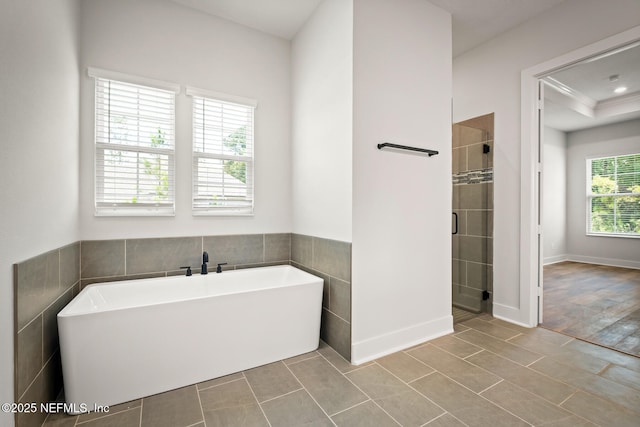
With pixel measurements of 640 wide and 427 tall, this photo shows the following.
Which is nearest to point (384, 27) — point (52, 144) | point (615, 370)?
point (52, 144)

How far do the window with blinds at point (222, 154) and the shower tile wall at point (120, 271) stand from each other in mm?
338

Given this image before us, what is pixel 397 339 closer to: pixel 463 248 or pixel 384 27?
pixel 463 248

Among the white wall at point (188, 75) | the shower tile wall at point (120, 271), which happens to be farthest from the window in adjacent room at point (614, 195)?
the white wall at point (188, 75)

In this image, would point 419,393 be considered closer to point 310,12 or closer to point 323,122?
point 323,122

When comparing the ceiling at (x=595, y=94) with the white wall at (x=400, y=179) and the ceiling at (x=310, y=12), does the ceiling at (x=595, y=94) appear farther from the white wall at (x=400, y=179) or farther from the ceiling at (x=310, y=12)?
the white wall at (x=400, y=179)

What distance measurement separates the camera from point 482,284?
10.5 feet

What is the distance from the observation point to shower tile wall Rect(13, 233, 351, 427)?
1.37m

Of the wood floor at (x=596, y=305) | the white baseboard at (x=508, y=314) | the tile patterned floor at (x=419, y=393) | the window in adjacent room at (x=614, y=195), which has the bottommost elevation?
the tile patterned floor at (x=419, y=393)

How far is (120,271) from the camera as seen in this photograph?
7.71 ft

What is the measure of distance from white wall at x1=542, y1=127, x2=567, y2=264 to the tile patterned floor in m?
Result: 4.64

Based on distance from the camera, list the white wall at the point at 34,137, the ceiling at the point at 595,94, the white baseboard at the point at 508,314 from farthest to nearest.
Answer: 1. the ceiling at the point at 595,94
2. the white baseboard at the point at 508,314
3. the white wall at the point at 34,137

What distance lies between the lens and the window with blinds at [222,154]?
8.82ft

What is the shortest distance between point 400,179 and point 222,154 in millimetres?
1678

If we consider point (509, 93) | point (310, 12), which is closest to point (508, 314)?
point (509, 93)
